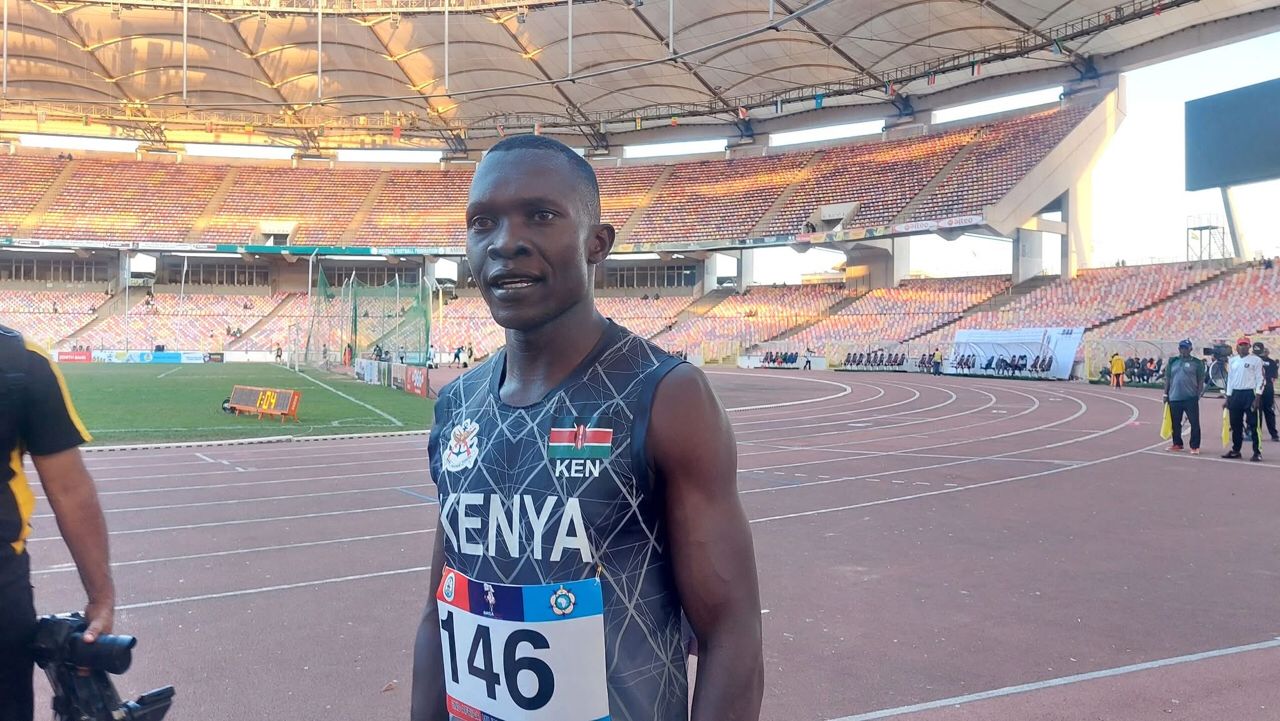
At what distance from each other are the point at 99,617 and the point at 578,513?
1.47 m

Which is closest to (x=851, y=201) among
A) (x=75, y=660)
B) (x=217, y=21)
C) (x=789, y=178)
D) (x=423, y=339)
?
(x=789, y=178)

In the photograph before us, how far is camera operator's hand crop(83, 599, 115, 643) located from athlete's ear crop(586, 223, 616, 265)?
1455 millimetres

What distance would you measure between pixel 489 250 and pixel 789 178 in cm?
5491

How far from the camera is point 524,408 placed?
5.23ft

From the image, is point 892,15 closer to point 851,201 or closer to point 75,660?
point 851,201

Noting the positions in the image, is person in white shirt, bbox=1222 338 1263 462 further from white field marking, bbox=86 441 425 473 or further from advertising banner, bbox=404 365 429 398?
advertising banner, bbox=404 365 429 398

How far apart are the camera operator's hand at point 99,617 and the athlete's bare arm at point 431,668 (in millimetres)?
857

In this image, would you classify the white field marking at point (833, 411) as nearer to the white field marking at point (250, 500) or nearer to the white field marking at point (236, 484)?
the white field marking at point (236, 484)

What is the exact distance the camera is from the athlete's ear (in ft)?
5.43

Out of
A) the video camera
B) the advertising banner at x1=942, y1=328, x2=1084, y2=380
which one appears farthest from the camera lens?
the advertising banner at x1=942, y1=328, x2=1084, y2=380

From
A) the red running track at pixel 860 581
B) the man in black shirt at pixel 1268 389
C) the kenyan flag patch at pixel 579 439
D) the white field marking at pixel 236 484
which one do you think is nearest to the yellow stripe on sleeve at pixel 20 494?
the kenyan flag patch at pixel 579 439

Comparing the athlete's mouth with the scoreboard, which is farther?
the scoreboard

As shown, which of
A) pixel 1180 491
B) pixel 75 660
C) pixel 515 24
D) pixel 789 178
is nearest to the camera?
pixel 75 660

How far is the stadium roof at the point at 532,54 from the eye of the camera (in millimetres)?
39312
